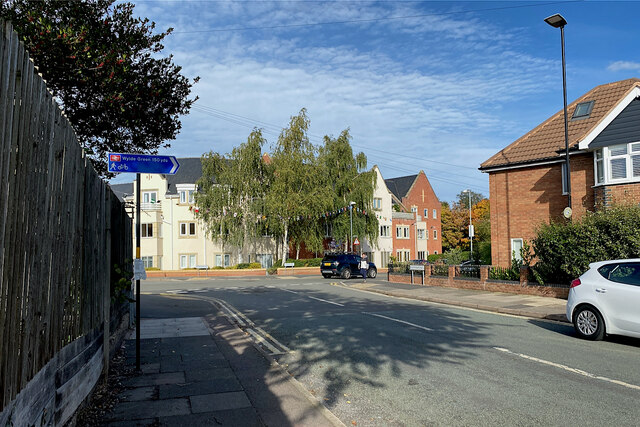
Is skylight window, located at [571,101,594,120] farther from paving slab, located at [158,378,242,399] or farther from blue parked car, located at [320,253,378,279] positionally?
paving slab, located at [158,378,242,399]

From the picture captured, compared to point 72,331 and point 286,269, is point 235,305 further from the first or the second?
point 286,269

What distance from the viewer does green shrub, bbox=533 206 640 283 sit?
50.8ft

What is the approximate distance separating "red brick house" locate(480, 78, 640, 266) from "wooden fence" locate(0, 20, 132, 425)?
59.9 ft

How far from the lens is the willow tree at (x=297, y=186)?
1665 inches

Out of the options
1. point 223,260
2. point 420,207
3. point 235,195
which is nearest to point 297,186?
point 235,195

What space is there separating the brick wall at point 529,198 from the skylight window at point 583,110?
299 cm

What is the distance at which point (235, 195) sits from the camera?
4328cm

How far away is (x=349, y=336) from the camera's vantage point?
10.5 meters

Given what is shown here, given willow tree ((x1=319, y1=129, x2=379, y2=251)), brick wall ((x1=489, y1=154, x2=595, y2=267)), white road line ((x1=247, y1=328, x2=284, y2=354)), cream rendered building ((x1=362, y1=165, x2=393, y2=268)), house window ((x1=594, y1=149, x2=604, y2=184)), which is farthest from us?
cream rendered building ((x1=362, y1=165, x2=393, y2=268))

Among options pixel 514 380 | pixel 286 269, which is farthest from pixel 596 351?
pixel 286 269

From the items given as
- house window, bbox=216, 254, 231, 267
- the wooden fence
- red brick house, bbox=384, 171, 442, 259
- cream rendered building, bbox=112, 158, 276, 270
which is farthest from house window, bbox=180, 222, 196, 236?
the wooden fence

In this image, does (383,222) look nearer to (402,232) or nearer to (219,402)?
(402,232)

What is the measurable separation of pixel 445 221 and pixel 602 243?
2729 inches

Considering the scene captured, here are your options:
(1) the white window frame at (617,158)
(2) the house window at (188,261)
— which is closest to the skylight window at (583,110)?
(1) the white window frame at (617,158)
